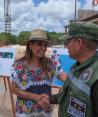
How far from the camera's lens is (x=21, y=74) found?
391cm

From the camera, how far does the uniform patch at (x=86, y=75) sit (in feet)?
8.28

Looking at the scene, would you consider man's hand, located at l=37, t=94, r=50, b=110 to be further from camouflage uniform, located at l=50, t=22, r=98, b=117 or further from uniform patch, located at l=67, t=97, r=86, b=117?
uniform patch, located at l=67, t=97, r=86, b=117

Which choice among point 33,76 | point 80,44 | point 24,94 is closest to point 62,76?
point 33,76

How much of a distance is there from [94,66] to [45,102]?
3.43ft

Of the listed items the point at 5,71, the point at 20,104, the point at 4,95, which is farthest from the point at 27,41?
the point at 4,95

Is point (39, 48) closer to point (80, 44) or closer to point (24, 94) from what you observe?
point (24, 94)

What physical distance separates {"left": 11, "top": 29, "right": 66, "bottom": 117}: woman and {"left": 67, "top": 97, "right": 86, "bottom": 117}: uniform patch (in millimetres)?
1180

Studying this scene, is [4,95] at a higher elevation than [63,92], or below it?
below

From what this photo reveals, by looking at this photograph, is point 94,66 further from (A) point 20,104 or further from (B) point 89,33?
(A) point 20,104

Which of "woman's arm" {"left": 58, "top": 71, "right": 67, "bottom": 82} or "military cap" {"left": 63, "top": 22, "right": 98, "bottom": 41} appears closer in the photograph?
"military cap" {"left": 63, "top": 22, "right": 98, "bottom": 41}

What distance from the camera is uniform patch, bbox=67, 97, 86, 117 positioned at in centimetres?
257

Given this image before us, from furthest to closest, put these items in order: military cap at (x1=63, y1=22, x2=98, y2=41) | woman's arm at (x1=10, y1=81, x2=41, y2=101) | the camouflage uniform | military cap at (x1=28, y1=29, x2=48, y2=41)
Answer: military cap at (x1=28, y1=29, x2=48, y2=41), woman's arm at (x1=10, y1=81, x2=41, y2=101), military cap at (x1=63, y1=22, x2=98, y2=41), the camouflage uniform

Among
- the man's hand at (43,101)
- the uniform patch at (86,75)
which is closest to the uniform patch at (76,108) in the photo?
the uniform patch at (86,75)

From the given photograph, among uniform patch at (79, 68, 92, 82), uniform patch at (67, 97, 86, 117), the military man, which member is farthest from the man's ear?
uniform patch at (67, 97, 86, 117)
